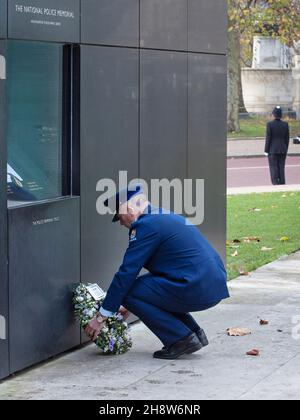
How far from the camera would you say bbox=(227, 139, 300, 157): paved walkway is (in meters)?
34.6

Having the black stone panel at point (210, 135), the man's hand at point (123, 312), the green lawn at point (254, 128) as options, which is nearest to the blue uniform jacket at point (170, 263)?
the man's hand at point (123, 312)

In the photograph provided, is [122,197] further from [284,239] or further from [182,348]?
[284,239]

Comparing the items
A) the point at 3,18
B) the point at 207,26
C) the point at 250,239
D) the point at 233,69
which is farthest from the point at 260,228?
the point at 233,69

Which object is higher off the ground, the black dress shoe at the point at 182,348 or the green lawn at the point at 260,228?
the green lawn at the point at 260,228

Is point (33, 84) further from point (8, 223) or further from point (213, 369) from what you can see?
point (213, 369)

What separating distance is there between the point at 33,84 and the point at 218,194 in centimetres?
314

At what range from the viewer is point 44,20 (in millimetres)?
7590

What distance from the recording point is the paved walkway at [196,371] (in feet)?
22.4

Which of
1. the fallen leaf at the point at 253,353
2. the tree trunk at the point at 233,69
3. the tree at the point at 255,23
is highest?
the tree at the point at 255,23

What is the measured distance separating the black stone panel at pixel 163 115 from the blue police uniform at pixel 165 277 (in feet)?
4.85

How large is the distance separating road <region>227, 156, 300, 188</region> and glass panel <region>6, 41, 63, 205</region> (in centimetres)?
1550

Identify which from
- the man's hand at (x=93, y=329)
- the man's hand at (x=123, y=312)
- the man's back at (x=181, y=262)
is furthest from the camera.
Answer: the man's hand at (x=123, y=312)

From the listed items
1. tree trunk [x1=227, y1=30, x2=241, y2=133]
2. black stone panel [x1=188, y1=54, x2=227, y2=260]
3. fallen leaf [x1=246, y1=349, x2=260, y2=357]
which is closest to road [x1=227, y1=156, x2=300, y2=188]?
tree trunk [x1=227, y1=30, x2=241, y2=133]

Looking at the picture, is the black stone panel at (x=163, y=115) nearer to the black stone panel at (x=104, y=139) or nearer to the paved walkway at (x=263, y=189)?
the black stone panel at (x=104, y=139)
